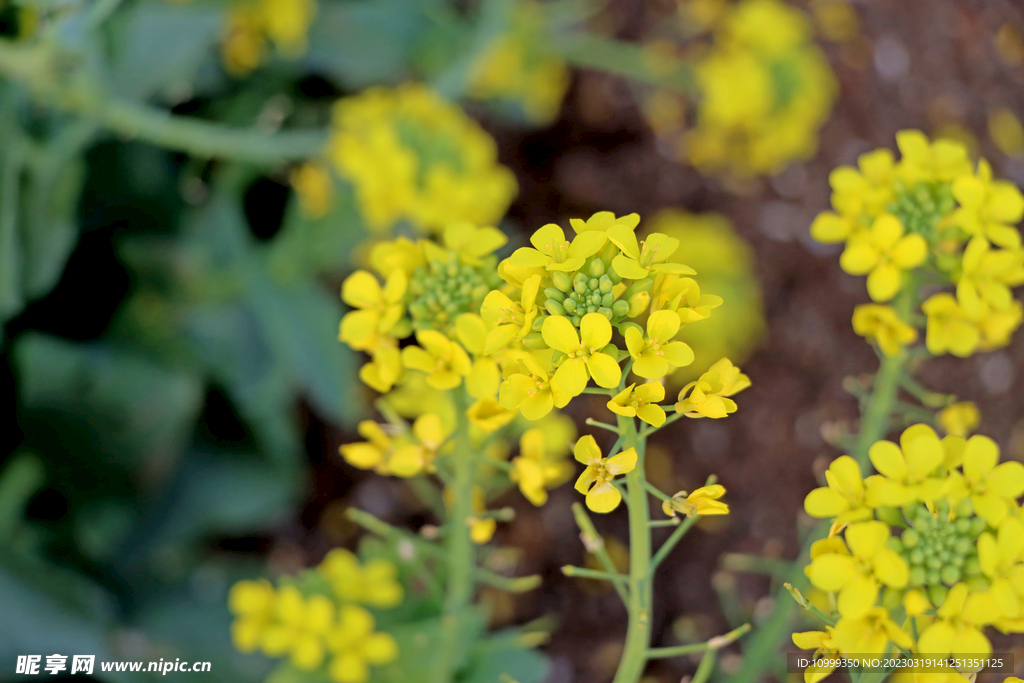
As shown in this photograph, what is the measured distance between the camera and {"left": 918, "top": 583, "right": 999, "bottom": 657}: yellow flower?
2.32 feet

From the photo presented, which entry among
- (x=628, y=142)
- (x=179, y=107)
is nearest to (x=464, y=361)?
(x=179, y=107)

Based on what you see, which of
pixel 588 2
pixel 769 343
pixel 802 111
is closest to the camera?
pixel 802 111

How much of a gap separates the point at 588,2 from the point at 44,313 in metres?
2.02

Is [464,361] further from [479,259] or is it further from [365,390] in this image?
[365,390]

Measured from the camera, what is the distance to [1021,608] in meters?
0.76

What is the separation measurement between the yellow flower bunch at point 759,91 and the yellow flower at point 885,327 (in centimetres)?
141

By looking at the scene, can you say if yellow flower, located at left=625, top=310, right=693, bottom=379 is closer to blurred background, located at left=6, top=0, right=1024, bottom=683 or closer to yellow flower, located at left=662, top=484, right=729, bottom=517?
yellow flower, located at left=662, top=484, right=729, bottom=517

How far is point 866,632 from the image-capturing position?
29.0 inches

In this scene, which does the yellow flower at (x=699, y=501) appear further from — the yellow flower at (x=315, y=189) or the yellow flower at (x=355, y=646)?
the yellow flower at (x=315, y=189)

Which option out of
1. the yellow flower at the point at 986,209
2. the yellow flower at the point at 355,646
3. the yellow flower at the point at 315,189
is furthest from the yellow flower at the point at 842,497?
the yellow flower at the point at 315,189

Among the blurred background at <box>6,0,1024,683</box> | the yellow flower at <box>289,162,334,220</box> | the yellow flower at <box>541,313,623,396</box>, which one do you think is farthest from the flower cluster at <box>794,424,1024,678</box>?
the yellow flower at <box>289,162,334,220</box>

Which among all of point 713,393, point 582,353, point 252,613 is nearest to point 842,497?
point 713,393

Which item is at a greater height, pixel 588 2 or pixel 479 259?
pixel 479 259

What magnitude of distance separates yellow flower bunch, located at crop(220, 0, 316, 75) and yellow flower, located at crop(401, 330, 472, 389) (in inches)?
53.9
